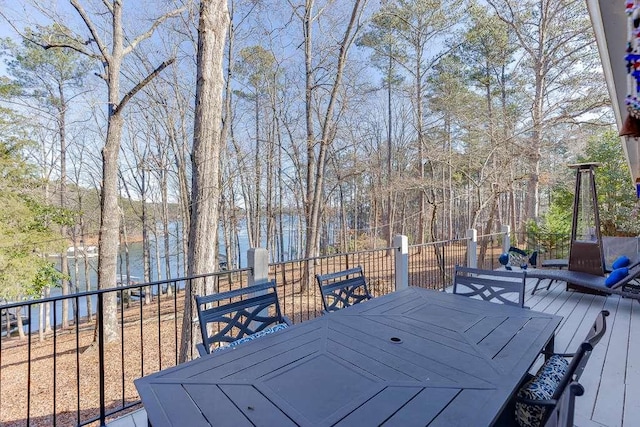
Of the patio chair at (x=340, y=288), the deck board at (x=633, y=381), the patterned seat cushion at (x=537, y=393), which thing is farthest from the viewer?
the patio chair at (x=340, y=288)

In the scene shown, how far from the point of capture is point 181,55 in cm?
950

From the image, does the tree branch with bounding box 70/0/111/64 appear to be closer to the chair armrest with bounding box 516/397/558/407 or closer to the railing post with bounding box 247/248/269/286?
the railing post with bounding box 247/248/269/286

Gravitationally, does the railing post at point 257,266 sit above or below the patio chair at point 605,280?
above

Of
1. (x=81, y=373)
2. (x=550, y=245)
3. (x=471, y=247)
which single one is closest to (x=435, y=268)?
(x=471, y=247)

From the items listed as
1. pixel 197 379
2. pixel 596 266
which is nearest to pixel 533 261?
pixel 596 266

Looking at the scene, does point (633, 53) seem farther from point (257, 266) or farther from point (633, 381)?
point (633, 381)

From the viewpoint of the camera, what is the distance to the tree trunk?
409cm

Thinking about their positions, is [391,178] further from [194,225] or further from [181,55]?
[194,225]

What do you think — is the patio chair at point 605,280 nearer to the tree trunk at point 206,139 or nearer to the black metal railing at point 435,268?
the black metal railing at point 435,268

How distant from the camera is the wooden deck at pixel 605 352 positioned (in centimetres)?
213

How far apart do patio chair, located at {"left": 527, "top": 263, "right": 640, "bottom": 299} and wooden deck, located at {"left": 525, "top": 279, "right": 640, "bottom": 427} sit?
0.78ft

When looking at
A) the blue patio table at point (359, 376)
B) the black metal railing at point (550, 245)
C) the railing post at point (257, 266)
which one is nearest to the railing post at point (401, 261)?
the railing post at point (257, 266)

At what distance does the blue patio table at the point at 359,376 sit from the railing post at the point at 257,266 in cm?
106

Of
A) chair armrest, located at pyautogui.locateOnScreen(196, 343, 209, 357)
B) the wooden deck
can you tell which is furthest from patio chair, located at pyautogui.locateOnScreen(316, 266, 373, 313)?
the wooden deck
